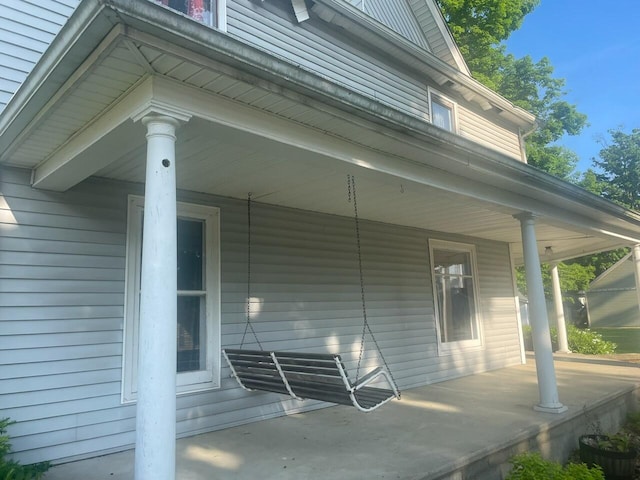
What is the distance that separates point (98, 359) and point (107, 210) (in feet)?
4.27

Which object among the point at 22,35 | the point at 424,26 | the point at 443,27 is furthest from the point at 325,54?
the point at 22,35

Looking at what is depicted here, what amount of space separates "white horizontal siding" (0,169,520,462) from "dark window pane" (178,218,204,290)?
0.81ft

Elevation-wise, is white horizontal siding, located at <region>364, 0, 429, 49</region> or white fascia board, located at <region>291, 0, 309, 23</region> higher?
white horizontal siding, located at <region>364, 0, 429, 49</region>

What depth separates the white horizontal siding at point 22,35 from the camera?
3922mm

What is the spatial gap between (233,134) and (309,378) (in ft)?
6.62

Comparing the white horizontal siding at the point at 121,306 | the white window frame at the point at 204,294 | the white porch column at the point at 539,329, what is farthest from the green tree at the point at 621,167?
the white window frame at the point at 204,294

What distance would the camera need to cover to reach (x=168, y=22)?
215cm

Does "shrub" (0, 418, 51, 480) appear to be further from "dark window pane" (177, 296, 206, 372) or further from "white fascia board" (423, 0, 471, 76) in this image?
"white fascia board" (423, 0, 471, 76)

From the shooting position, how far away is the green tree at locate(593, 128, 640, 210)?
31625 millimetres

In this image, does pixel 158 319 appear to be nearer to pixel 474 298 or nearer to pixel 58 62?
pixel 58 62

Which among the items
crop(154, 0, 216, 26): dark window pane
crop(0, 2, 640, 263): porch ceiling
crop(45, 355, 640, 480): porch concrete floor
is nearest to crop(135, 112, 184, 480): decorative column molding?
crop(0, 2, 640, 263): porch ceiling

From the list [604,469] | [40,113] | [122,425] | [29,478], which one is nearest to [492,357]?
[604,469]

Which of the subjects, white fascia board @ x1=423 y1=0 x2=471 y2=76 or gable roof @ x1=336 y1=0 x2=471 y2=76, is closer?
gable roof @ x1=336 y1=0 x2=471 y2=76

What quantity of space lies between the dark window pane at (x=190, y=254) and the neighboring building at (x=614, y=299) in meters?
26.2
